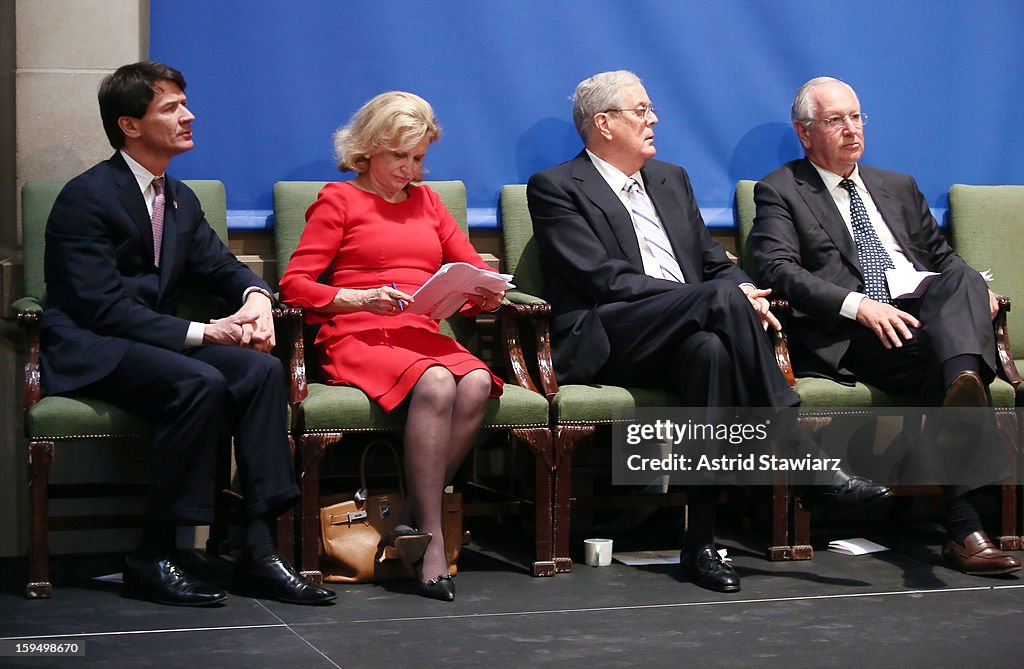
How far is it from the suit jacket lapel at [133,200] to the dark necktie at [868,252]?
2234 millimetres

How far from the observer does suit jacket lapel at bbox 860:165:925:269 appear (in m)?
4.36

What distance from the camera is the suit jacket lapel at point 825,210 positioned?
4.29m

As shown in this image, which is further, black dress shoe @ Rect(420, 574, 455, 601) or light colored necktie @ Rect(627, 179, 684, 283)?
light colored necktie @ Rect(627, 179, 684, 283)

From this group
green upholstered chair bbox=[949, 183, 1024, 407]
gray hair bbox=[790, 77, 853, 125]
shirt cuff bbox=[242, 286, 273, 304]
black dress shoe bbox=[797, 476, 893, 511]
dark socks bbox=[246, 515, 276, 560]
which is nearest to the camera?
dark socks bbox=[246, 515, 276, 560]

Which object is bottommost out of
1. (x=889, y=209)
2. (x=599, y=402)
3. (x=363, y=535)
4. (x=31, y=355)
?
(x=363, y=535)

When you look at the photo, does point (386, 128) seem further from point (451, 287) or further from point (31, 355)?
point (31, 355)

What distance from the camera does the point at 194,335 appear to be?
3.48m

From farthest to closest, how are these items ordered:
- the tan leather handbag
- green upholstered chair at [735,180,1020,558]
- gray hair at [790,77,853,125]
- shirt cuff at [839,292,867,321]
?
1. gray hair at [790,77,853,125]
2. shirt cuff at [839,292,867,321]
3. green upholstered chair at [735,180,1020,558]
4. the tan leather handbag

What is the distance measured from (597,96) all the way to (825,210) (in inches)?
33.4

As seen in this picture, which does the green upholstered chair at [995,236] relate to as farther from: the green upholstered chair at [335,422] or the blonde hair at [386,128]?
the blonde hair at [386,128]

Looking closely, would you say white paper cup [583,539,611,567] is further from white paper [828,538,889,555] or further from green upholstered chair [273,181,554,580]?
white paper [828,538,889,555]

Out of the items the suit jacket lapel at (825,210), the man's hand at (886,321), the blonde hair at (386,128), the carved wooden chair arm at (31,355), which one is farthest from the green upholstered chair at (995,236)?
the carved wooden chair arm at (31,355)

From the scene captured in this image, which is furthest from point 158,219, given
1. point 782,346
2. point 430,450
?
point 782,346

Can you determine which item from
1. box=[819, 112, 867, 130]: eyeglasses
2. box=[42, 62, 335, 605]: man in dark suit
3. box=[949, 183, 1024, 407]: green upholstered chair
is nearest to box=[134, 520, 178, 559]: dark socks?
box=[42, 62, 335, 605]: man in dark suit
